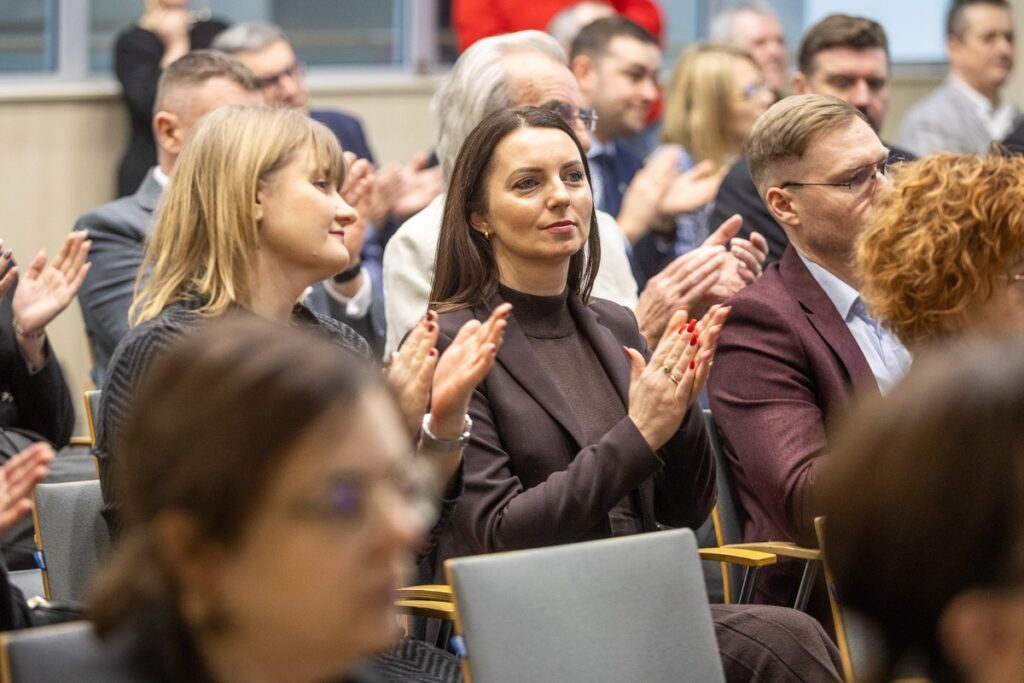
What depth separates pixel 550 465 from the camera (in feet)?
9.40

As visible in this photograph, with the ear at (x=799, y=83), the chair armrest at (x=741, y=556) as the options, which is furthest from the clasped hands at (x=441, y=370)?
the ear at (x=799, y=83)

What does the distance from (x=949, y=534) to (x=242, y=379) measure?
23.3 inches

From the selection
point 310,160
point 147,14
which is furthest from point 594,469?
point 147,14

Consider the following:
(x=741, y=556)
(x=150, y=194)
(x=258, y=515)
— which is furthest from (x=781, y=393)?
(x=258, y=515)

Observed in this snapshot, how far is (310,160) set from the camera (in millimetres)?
2887

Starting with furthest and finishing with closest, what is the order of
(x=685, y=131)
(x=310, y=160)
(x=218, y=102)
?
1. (x=685, y=131)
2. (x=218, y=102)
3. (x=310, y=160)

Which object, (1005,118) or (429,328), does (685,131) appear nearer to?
(1005,118)

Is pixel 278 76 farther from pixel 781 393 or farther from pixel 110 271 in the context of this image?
pixel 781 393

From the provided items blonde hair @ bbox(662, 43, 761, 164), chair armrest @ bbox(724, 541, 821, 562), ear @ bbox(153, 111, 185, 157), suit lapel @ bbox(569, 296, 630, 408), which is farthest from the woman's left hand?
blonde hair @ bbox(662, 43, 761, 164)

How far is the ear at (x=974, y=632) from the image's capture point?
4.14 ft

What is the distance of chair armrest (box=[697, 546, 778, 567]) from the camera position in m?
2.84

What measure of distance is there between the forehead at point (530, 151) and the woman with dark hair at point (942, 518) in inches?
74.0

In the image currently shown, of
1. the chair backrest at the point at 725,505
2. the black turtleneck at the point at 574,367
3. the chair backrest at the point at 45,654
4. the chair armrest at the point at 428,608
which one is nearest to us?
the chair backrest at the point at 45,654

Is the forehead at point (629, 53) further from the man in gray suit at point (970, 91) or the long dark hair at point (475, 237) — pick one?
the long dark hair at point (475, 237)
